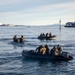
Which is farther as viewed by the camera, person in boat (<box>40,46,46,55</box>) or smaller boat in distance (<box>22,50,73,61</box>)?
person in boat (<box>40,46,46,55</box>)

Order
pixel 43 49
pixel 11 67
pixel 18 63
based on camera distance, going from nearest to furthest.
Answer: pixel 11 67 → pixel 18 63 → pixel 43 49

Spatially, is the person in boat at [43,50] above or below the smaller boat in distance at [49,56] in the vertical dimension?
above

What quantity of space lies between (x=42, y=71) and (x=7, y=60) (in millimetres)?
10581

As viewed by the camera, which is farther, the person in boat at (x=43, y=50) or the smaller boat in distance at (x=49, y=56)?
the person in boat at (x=43, y=50)

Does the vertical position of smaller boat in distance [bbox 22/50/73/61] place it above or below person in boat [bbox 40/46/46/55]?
below

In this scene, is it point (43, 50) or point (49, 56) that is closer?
point (49, 56)

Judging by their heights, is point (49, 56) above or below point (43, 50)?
below

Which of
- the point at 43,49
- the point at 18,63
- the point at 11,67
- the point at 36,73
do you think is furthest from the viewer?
the point at 43,49

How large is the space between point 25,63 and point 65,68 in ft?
26.5

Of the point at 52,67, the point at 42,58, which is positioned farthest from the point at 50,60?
the point at 52,67

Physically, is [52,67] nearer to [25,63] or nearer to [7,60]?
[25,63]

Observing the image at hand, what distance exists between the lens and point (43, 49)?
57.1 metres

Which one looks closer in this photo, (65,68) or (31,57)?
(65,68)

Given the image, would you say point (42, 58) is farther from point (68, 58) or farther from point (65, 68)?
point (65, 68)
